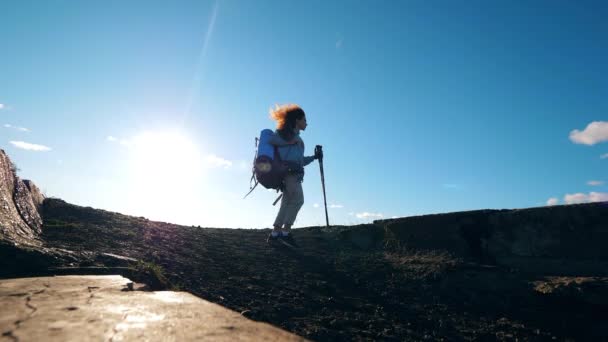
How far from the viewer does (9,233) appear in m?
3.27

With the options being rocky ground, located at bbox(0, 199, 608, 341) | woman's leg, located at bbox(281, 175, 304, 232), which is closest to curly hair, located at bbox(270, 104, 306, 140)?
woman's leg, located at bbox(281, 175, 304, 232)

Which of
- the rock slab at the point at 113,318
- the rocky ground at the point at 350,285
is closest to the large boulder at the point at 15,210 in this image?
the rocky ground at the point at 350,285

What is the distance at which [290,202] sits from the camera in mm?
6566

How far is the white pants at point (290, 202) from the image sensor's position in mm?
6480

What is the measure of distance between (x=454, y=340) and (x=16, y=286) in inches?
106

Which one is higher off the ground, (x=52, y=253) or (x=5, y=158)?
(x=5, y=158)

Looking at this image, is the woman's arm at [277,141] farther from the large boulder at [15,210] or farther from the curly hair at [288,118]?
the large boulder at [15,210]

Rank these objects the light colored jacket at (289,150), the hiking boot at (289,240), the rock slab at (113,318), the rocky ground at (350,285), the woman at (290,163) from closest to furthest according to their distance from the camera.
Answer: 1. the rock slab at (113,318)
2. the rocky ground at (350,285)
3. the hiking boot at (289,240)
4. the woman at (290,163)
5. the light colored jacket at (289,150)

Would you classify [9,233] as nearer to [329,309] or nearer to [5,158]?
[5,158]

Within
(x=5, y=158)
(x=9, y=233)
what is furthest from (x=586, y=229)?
(x=5, y=158)

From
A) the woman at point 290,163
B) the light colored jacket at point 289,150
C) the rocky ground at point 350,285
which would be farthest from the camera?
the light colored jacket at point 289,150

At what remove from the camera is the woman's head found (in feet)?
22.4

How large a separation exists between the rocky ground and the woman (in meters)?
0.92

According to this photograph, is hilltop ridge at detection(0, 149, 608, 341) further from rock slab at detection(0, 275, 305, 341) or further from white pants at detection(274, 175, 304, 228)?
rock slab at detection(0, 275, 305, 341)
